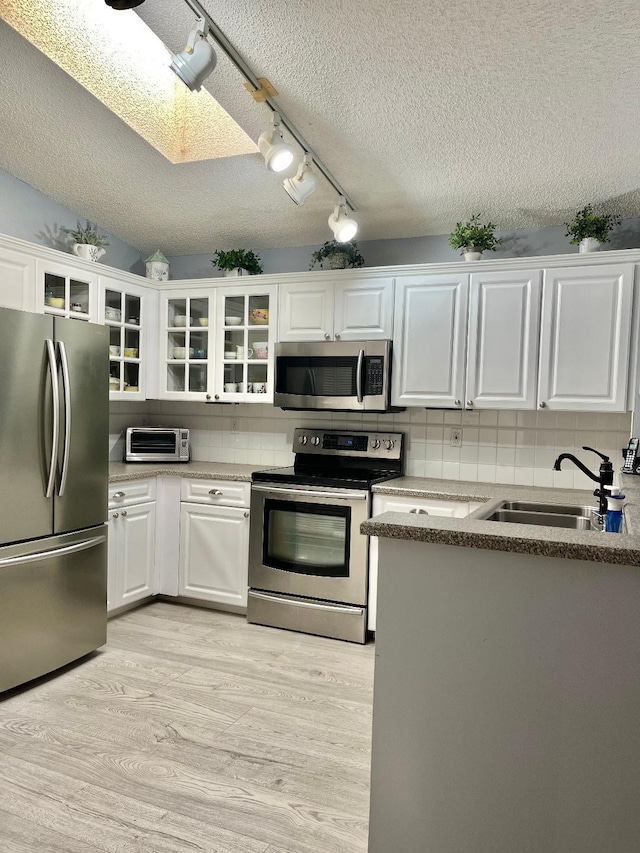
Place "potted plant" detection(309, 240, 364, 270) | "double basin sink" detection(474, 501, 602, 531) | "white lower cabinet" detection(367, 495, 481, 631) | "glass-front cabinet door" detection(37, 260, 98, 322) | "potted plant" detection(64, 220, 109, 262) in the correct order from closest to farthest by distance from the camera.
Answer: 1. "double basin sink" detection(474, 501, 602, 531)
2. "white lower cabinet" detection(367, 495, 481, 631)
3. "glass-front cabinet door" detection(37, 260, 98, 322)
4. "potted plant" detection(64, 220, 109, 262)
5. "potted plant" detection(309, 240, 364, 270)

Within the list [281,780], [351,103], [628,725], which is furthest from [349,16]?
[281,780]

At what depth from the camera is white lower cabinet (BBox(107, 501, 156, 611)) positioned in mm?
3490

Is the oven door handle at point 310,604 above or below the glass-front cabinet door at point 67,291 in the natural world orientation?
below

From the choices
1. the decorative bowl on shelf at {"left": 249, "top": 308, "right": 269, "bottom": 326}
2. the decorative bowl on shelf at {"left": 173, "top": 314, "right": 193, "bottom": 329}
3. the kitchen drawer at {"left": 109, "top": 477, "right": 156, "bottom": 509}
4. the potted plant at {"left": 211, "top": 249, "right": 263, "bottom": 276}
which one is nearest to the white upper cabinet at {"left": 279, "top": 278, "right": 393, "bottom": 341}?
the decorative bowl on shelf at {"left": 249, "top": 308, "right": 269, "bottom": 326}

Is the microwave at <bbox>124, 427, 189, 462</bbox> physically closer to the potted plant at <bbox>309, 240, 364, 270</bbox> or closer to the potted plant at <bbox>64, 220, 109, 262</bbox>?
the potted plant at <bbox>64, 220, 109, 262</bbox>

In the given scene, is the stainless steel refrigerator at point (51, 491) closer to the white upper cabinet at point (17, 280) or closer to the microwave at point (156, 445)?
the white upper cabinet at point (17, 280)

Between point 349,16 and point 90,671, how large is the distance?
3.10 meters

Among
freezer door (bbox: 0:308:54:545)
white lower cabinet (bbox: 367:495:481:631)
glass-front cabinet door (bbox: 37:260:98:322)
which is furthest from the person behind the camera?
glass-front cabinet door (bbox: 37:260:98:322)

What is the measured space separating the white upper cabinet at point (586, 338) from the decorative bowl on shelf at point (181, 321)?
92.5 inches

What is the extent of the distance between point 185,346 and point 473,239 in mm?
2074

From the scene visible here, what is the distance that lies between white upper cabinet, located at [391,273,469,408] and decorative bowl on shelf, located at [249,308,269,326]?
0.91 meters

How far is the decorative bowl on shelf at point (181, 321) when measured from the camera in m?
4.13

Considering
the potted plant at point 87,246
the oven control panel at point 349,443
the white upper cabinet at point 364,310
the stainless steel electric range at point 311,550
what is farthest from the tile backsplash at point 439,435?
the potted plant at point 87,246

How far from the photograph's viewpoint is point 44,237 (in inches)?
143
